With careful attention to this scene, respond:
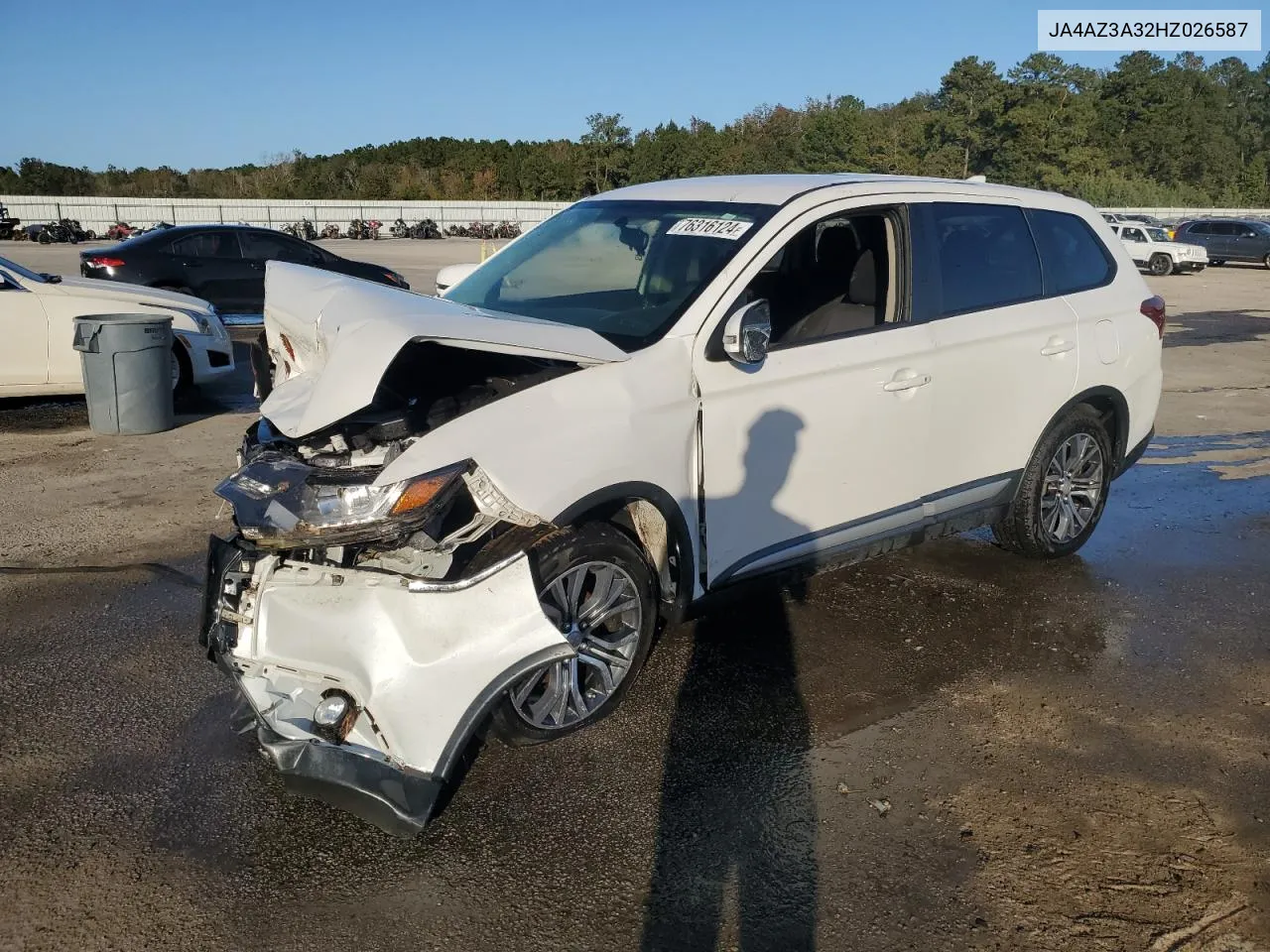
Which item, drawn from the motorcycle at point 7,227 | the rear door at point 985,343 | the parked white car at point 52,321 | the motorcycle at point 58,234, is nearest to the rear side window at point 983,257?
the rear door at point 985,343

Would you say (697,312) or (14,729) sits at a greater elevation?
(697,312)

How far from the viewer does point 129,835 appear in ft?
10.3

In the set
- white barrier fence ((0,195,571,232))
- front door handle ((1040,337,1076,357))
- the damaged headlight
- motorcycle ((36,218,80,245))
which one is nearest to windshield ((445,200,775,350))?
the damaged headlight

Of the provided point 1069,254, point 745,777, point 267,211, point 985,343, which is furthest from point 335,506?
point 267,211

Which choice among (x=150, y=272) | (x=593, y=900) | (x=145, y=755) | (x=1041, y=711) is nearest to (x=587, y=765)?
(x=593, y=900)

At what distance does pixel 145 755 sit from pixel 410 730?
1208 millimetres

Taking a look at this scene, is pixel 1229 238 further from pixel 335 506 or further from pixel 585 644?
pixel 335 506

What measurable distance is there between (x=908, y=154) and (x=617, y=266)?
7762cm

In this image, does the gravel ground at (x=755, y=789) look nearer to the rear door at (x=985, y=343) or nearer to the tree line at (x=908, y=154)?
the rear door at (x=985, y=343)

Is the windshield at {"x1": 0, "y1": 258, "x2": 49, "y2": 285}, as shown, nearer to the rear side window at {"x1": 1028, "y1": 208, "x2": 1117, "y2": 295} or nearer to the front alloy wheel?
the front alloy wheel

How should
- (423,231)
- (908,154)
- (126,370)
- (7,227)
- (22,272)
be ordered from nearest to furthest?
(126,370), (22,272), (7,227), (423,231), (908,154)

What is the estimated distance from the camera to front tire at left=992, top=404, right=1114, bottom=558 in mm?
5328

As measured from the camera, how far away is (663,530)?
381 centimetres

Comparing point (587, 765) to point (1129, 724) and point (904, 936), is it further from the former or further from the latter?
point (1129, 724)
